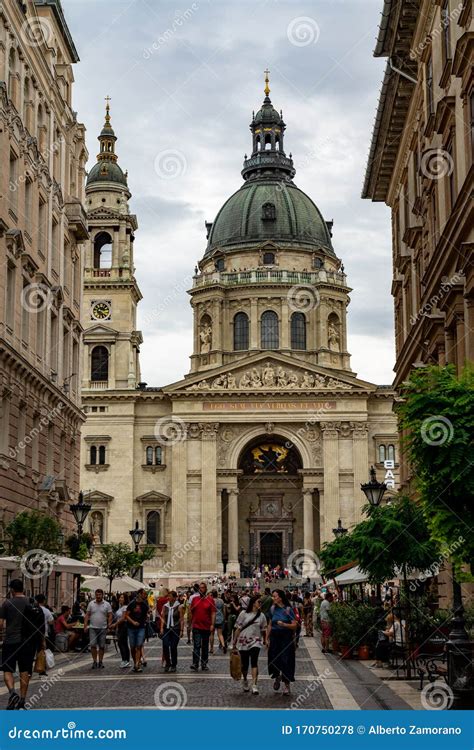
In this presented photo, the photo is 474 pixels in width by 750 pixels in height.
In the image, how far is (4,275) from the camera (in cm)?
3338

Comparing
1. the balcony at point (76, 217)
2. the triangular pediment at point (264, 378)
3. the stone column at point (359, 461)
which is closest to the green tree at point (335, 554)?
the balcony at point (76, 217)

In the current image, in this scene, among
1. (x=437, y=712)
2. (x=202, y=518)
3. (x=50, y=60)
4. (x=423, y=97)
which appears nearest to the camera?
(x=437, y=712)

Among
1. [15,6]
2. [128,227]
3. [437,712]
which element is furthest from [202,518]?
[437,712]

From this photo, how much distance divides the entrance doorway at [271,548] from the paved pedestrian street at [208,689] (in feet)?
211

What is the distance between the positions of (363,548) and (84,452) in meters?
64.3

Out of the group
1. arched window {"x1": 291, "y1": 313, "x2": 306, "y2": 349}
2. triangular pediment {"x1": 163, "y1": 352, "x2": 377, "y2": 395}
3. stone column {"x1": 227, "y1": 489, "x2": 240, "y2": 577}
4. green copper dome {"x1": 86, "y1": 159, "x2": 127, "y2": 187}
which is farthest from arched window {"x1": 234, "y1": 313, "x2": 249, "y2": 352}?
stone column {"x1": 227, "y1": 489, "x2": 240, "y2": 577}

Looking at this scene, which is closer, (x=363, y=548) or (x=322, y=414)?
(x=363, y=548)

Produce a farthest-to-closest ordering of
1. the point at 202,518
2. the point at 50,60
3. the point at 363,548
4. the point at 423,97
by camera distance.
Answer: the point at 202,518, the point at 50,60, the point at 423,97, the point at 363,548

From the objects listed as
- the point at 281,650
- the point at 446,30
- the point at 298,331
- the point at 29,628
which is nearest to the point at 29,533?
the point at 281,650

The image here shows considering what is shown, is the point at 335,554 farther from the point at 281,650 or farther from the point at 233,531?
the point at 233,531

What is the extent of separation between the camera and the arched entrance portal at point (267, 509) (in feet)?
296

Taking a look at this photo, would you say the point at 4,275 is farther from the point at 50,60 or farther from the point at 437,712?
the point at 437,712

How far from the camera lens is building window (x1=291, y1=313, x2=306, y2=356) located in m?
97.1

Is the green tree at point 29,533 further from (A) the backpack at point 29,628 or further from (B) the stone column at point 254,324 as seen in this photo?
(B) the stone column at point 254,324
